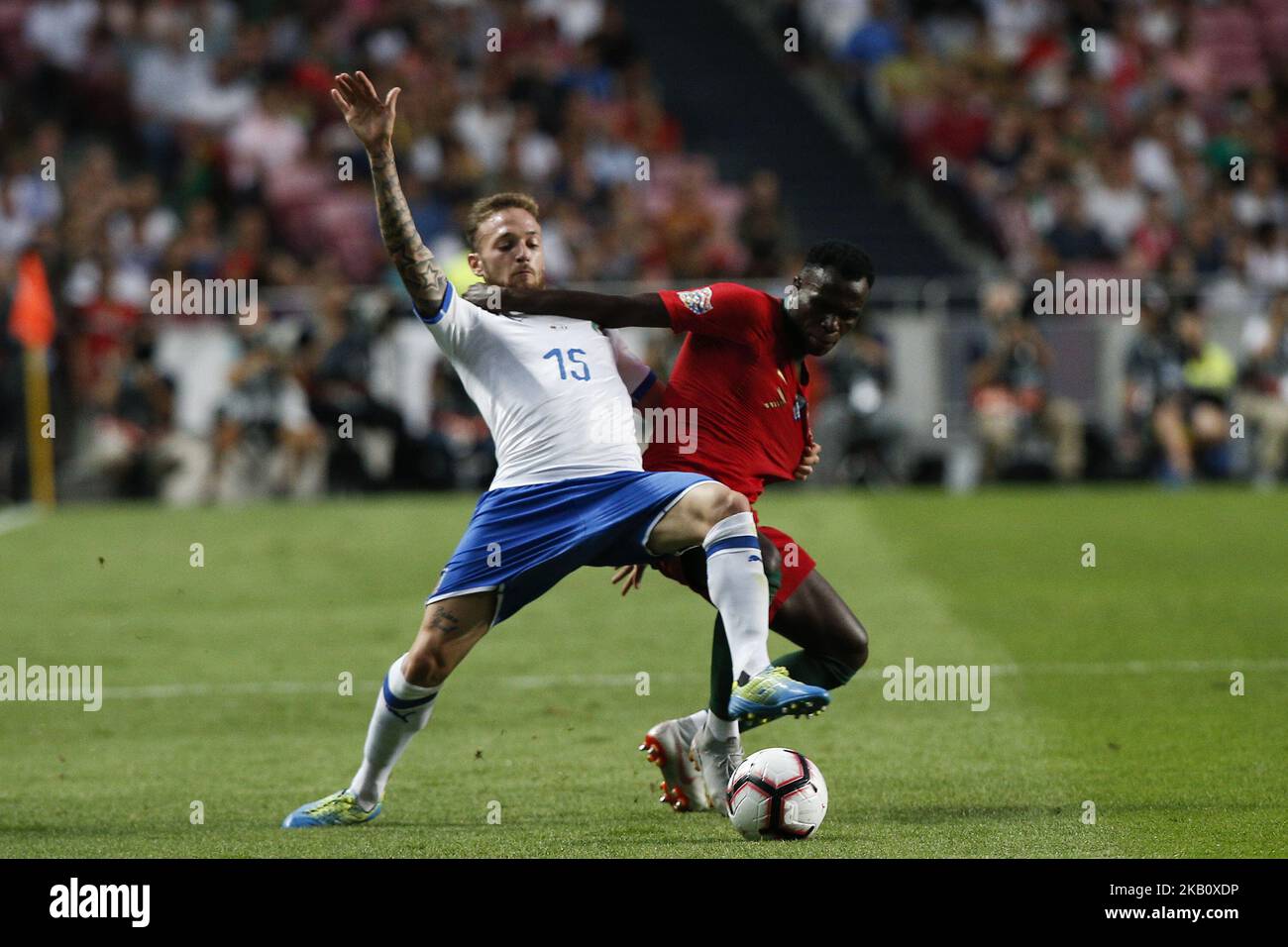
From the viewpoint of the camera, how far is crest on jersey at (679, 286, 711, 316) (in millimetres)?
7732

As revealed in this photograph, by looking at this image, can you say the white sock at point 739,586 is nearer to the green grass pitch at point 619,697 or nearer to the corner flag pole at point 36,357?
the green grass pitch at point 619,697

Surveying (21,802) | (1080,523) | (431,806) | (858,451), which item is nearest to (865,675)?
(431,806)

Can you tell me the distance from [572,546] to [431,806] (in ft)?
4.18

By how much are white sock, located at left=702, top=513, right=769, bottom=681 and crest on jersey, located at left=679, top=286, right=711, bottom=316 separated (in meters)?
0.87

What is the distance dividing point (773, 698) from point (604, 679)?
182 inches

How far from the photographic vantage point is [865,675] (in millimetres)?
11461

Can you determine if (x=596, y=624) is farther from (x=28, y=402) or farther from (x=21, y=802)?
(x=28, y=402)

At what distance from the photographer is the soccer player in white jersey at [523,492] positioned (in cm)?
736

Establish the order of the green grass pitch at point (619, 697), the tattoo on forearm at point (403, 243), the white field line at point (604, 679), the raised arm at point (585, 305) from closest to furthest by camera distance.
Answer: the tattoo on forearm at point (403, 243)
the green grass pitch at point (619, 697)
the raised arm at point (585, 305)
the white field line at point (604, 679)

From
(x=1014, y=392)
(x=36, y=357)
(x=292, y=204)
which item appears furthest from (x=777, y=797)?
(x=292, y=204)

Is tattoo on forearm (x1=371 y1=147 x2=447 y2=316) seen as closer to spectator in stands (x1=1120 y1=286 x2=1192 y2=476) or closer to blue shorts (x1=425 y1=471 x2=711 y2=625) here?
blue shorts (x1=425 y1=471 x2=711 y2=625)

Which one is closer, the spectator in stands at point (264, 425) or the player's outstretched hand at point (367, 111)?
the player's outstretched hand at point (367, 111)

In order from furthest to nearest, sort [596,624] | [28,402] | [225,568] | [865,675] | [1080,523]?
[28,402]
[1080,523]
[225,568]
[596,624]
[865,675]

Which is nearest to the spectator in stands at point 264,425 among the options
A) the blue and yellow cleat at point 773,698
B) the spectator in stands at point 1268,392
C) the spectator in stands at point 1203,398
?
the spectator in stands at point 1203,398
